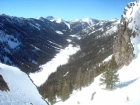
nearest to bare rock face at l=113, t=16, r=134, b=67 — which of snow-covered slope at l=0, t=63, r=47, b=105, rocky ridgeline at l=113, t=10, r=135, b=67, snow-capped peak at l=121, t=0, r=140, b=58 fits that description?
rocky ridgeline at l=113, t=10, r=135, b=67

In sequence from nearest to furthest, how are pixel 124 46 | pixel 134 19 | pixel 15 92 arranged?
pixel 15 92, pixel 124 46, pixel 134 19

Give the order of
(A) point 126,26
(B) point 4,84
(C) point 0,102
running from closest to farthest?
(C) point 0,102, (B) point 4,84, (A) point 126,26

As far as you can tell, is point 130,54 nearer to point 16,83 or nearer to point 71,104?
point 71,104

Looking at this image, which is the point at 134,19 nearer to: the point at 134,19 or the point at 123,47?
the point at 134,19

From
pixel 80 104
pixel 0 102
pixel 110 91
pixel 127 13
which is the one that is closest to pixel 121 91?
pixel 110 91

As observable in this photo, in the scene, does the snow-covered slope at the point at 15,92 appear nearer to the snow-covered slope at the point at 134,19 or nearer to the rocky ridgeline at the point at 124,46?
the rocky ridgeline at the point at 124,46

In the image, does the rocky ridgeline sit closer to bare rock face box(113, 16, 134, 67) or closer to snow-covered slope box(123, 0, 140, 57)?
bare rock face box(113, 16, 134, 67)

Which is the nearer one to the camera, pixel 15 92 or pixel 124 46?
pixel 15 92

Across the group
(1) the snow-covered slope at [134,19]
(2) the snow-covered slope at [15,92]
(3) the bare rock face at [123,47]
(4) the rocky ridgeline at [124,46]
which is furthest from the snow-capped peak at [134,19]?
(2) the snow-covered slope at [15,92]

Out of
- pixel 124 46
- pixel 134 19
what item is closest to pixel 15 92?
pixel 124 46
